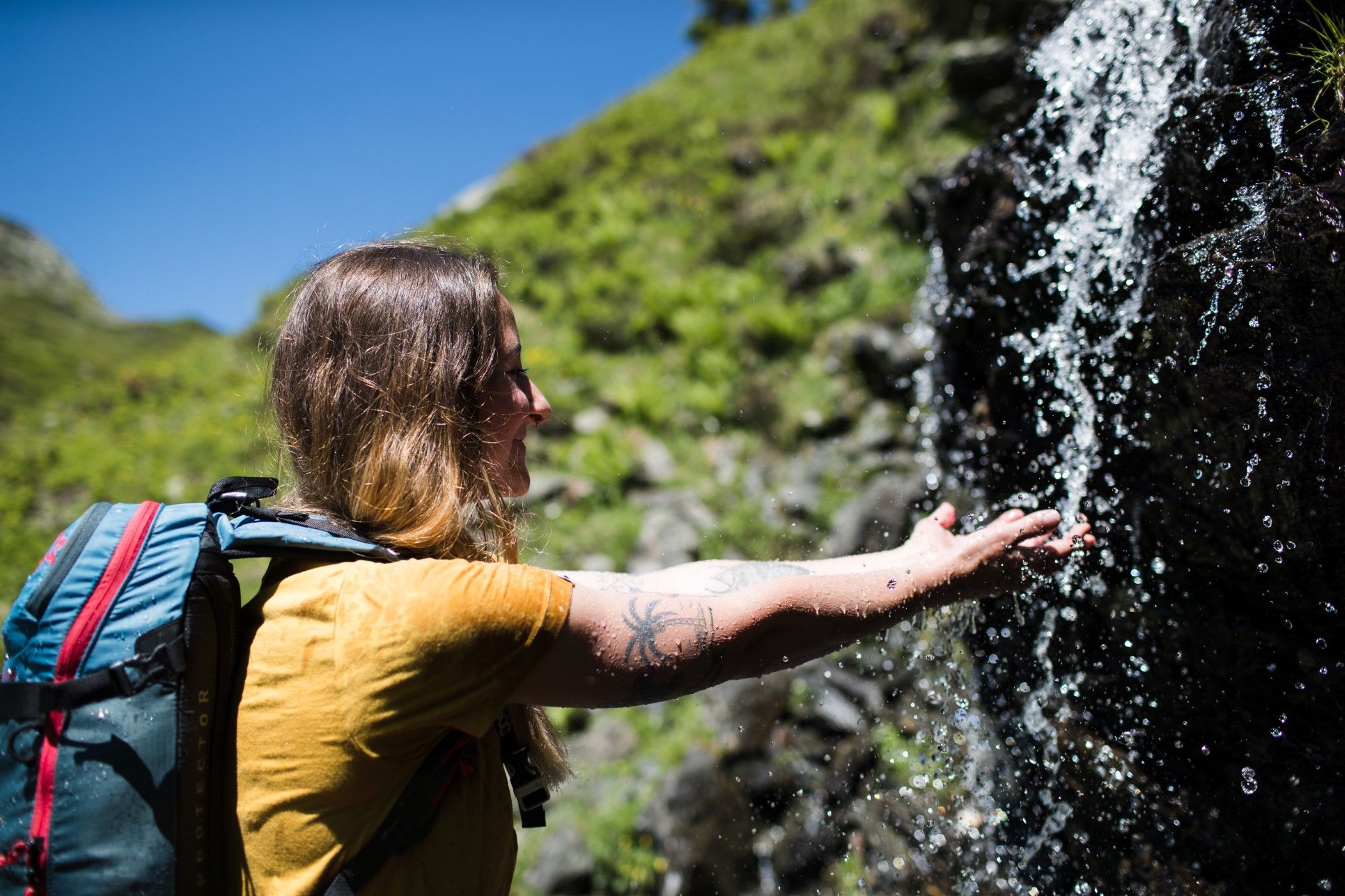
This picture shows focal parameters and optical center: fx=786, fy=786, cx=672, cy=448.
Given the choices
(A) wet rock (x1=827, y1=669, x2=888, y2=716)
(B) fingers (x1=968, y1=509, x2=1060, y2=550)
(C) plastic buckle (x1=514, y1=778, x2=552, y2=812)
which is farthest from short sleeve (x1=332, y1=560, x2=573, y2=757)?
(A) wet rock (x1=827, y1=669, x2=888, y2=716)

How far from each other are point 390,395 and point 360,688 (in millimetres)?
620

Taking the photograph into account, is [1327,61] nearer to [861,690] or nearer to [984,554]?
[984,554]

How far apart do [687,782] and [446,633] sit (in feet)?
14.4

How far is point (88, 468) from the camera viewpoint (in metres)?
10.6

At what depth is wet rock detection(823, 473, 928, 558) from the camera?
5.16 metres

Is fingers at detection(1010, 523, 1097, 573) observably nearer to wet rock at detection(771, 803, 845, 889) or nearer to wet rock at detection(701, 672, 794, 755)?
wet rock at detection(771, 803, 845, 889)

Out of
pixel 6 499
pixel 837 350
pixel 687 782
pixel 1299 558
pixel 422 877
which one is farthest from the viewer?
pixel 6 499

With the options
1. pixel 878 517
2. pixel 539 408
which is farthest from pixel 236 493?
pixel 878 517

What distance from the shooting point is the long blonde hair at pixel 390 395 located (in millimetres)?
1663

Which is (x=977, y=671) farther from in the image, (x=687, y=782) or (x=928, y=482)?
(x=687, y=782)

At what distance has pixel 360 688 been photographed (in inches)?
53.8

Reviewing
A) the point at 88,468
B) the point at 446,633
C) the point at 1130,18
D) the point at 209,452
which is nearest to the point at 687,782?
the point at 446,633

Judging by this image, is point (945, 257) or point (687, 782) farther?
point (687, 782)

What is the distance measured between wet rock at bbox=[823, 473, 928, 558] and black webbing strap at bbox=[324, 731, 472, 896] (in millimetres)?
3776
